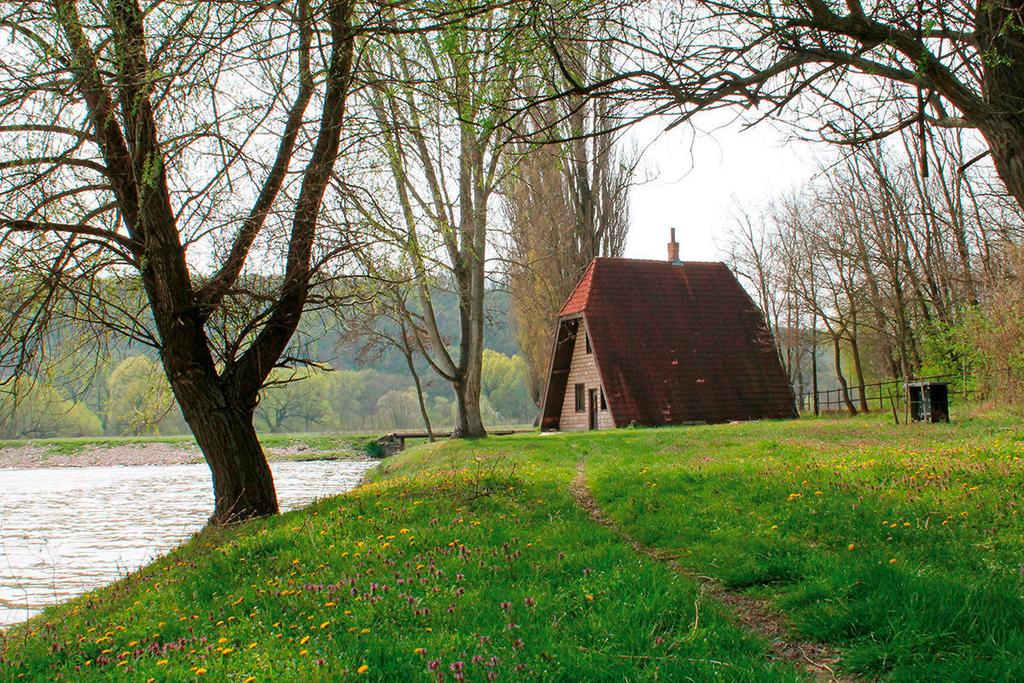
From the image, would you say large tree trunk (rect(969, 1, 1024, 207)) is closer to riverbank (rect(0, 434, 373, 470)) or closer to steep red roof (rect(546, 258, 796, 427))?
steep red roof (rect(546, 258, 796, 427))

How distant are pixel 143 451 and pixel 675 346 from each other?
122 ft

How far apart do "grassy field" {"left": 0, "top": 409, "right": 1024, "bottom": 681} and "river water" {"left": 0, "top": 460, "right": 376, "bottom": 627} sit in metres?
3.03

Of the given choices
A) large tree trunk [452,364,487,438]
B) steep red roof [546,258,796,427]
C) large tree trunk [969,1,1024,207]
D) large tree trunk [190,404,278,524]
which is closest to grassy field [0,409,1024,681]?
large tree trunk [190,404,278,524]

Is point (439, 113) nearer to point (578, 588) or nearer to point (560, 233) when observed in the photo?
point (578, 588)

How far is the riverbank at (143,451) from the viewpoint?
51.6m

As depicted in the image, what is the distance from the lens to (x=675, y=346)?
35.2 m

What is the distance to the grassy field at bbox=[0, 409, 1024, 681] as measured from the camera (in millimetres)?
4715

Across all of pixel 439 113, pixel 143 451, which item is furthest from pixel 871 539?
pixel 143 451

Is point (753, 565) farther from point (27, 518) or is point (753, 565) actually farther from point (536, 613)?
point (27, 518)

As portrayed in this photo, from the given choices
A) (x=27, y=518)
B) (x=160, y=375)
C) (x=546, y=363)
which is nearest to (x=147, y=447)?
(x=546, y=363)

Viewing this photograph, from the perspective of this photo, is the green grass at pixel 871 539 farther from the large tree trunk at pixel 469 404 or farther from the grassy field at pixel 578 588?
the large tree trunk at pixel 469 404

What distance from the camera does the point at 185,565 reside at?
8.49 metres

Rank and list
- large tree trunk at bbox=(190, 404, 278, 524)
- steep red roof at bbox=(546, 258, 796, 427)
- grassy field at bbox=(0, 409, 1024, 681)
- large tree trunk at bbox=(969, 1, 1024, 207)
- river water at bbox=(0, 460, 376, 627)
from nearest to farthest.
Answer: grassy field at bbox=(0, 409, 1024, 681), large tree trunk at bbox=(969, 1, 1024, 207), large tree trunk at bbox=(190, 404, 278, 524), river water at bbox=(0, 460, 376, 627), steep red roof at bbox=(546, 258, 796, 427)

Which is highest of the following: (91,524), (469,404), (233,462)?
(469,404)
